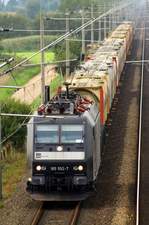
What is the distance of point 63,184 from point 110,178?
400cm

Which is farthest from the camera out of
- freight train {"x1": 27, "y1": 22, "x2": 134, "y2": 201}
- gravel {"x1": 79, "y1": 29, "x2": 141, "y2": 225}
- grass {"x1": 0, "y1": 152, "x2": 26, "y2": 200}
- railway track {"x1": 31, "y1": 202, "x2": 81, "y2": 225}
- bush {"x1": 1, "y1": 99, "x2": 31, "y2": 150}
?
bush {"x1": 1, "y1": 99, "x2": 31, "y2": 150}

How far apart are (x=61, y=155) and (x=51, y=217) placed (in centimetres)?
201

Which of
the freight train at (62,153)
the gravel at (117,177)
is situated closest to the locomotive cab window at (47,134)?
the freight train at (62,153)

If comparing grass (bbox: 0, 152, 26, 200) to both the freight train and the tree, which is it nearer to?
the freight train

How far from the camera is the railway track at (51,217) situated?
1755 cm

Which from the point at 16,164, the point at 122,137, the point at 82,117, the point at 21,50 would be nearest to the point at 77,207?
the point at 82,117

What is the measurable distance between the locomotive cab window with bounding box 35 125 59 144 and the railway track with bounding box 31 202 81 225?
7.40 ft

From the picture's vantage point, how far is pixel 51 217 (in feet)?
59.3

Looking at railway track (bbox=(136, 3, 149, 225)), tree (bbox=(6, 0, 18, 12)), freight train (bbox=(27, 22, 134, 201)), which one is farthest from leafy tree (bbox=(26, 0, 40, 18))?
freight train (bbox=(27, 22, 134, 201))

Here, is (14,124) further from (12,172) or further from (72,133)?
(72,133)

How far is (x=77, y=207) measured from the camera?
1859 cm

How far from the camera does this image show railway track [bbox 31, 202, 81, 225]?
17547mm

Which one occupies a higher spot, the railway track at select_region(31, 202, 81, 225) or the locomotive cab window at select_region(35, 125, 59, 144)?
the locomotive cab window at select_region(35, 125, 59, 144)

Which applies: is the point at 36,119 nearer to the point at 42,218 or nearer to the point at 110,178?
the point at 42,218
